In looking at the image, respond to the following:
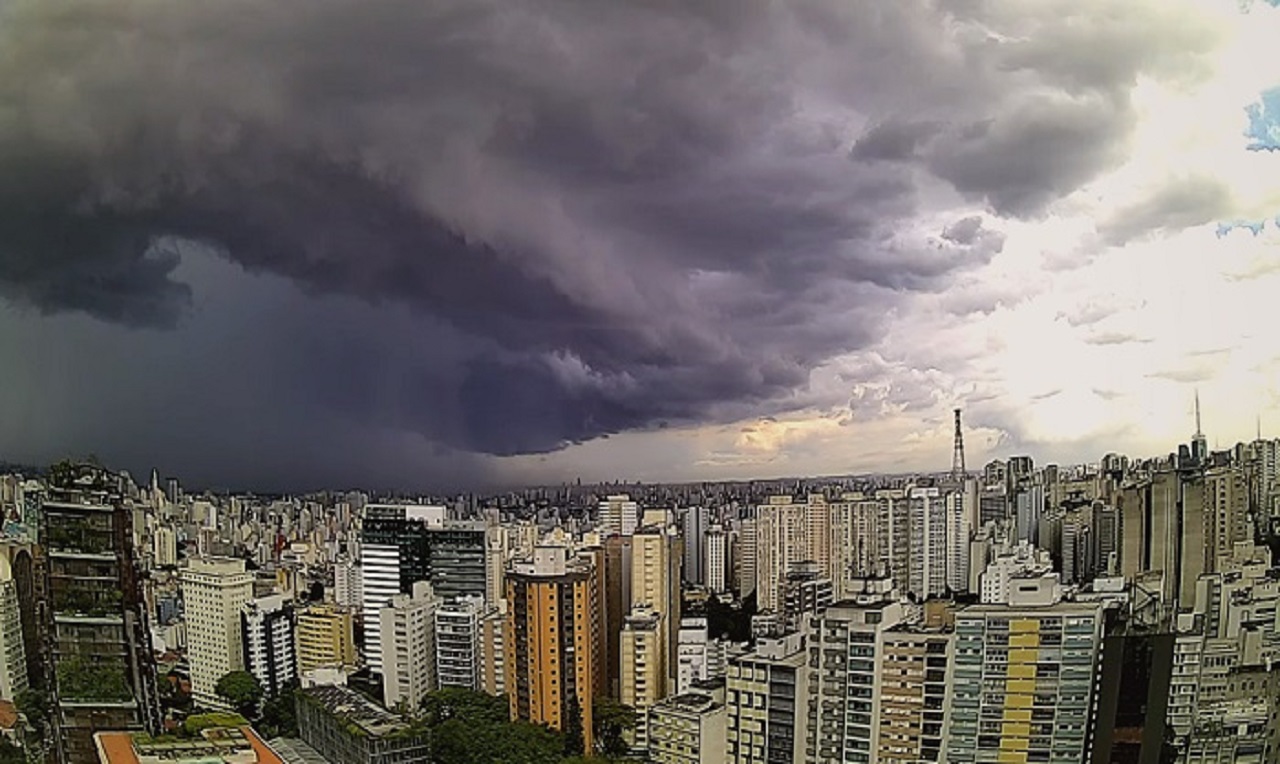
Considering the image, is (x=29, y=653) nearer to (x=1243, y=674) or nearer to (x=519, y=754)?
(x=519, y=754)

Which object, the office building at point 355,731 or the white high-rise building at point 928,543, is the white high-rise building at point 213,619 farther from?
the white high-rise building at point 928,543

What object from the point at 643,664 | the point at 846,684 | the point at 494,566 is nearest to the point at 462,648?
the point at 494,566

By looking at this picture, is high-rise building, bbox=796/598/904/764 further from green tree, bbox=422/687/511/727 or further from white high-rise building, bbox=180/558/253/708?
white high-rise building, bbox=180/558/253/708

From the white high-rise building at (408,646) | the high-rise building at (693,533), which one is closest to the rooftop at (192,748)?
the white high-rise building at (408,646)

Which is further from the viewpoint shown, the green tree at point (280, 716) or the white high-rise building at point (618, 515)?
the green tree at point (280, 716)

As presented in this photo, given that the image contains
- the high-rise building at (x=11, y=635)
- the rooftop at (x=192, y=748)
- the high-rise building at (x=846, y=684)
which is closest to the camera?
the high-rise building at (x=846, y=684)

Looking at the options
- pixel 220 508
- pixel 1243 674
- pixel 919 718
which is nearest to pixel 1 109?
pixel 220 508

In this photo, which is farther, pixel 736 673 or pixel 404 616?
pixel 404 616
